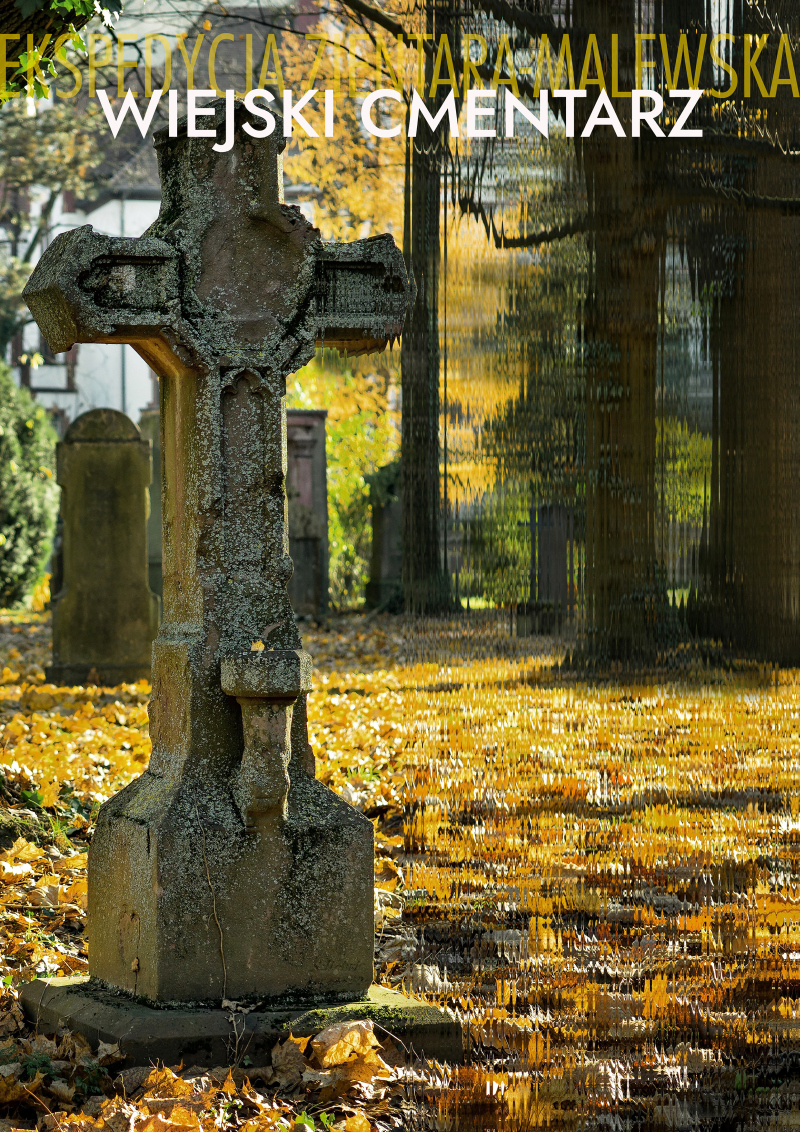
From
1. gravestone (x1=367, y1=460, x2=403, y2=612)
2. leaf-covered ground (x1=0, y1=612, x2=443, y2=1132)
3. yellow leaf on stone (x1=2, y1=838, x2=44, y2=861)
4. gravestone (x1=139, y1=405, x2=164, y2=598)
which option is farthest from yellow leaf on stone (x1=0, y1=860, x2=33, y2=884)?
gravestone (x1=367, y1=460, x2=403, y2=612)

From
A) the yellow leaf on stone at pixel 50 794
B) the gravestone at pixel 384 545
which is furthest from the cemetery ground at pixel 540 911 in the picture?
the gravestone at pixel 384 545

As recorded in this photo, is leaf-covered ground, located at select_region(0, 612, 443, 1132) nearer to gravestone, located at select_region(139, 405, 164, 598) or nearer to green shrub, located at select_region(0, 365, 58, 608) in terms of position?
gravestone, located at select_region(139, 405, 164, 598)

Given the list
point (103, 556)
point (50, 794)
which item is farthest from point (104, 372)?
point (50, 794)

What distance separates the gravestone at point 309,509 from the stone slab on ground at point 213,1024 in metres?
11.5

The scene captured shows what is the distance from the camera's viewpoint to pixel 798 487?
14.5 ft

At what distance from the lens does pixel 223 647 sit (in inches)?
131

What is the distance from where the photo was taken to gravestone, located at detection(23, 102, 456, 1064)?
3.22 meters

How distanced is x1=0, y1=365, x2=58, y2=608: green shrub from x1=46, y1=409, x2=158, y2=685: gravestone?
919 centimetres

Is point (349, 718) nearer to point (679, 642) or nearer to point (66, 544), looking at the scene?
point (66, 544)

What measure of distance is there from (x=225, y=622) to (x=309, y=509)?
38.1 ft

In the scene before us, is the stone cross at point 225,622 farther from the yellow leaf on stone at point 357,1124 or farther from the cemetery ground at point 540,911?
the yellow leaf on stone at point 357,1124

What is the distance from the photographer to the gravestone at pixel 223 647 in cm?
322

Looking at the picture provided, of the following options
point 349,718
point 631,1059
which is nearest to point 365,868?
point 631,1059

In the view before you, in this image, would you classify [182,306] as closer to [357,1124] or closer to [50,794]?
[357,1124]
